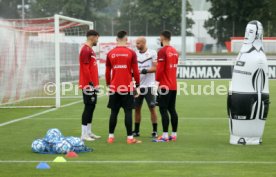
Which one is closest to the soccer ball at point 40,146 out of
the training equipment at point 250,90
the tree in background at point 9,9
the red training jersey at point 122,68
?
the red training jersey at point 122,68

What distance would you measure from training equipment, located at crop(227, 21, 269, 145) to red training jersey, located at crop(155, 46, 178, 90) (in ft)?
3.80

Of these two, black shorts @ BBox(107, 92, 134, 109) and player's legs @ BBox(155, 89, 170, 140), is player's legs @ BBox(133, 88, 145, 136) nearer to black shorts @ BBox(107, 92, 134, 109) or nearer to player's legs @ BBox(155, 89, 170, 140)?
player's legs @ BBox(155, 89, 170, 140)

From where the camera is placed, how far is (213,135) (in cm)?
1391

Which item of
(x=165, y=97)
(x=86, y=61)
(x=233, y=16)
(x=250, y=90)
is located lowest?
(x=165, y=97)

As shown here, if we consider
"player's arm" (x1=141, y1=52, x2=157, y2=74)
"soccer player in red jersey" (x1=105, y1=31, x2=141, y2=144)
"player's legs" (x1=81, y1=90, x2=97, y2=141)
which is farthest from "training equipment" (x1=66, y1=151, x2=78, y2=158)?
"player's arm" (x1=141, y1=52, x2=157, y2=74)

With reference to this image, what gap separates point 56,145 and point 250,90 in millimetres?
3554

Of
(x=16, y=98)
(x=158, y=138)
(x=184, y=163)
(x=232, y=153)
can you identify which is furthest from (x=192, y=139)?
(x=16, y=98)

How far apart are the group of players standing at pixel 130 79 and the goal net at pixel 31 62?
6980mm

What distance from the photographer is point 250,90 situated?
12.2m

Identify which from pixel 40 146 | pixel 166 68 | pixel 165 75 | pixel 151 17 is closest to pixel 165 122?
pixel 165 75

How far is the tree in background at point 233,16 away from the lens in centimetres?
6688

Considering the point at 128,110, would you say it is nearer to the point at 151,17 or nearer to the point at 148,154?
the point at 148,154

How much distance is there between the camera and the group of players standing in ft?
40.5

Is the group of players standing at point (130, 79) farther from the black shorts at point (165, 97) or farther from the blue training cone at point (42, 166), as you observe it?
the blue training cone at point (42, 166)
